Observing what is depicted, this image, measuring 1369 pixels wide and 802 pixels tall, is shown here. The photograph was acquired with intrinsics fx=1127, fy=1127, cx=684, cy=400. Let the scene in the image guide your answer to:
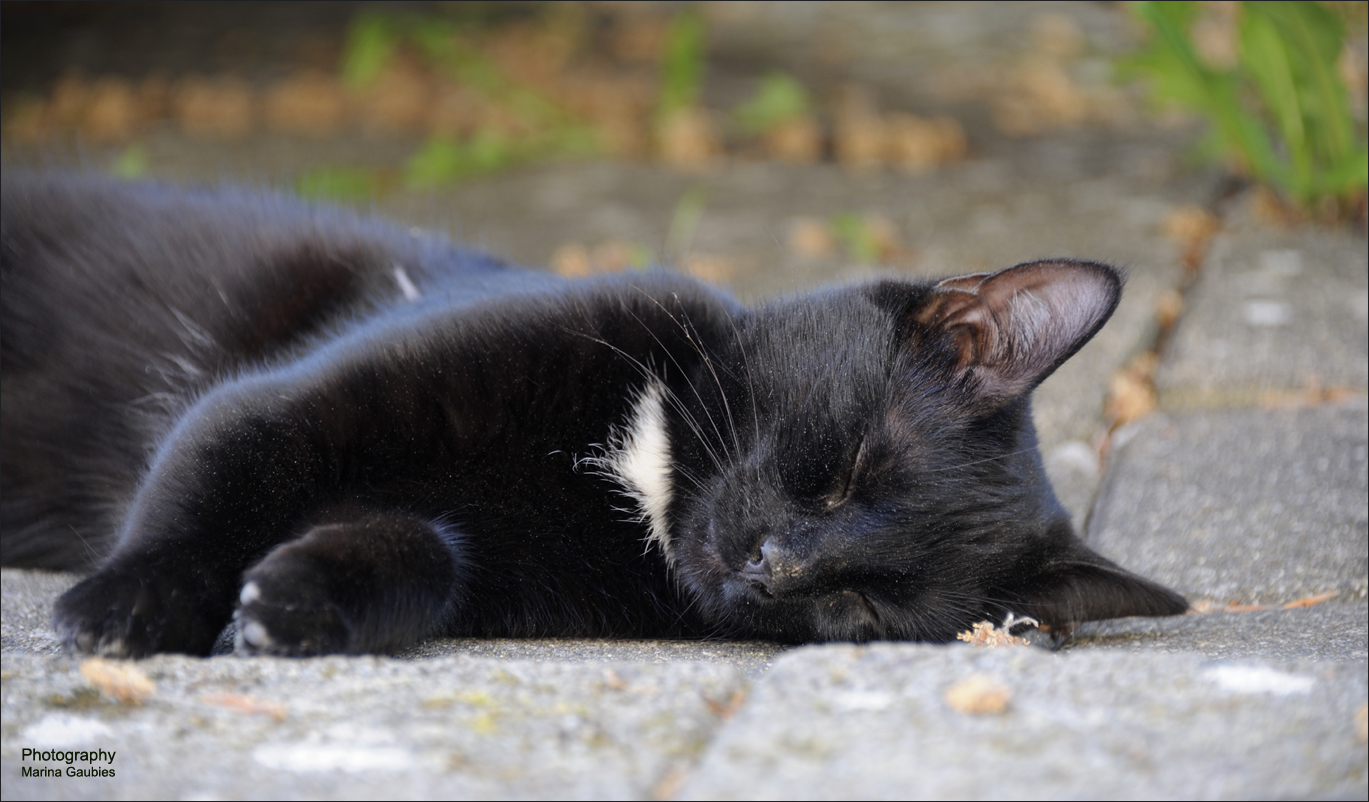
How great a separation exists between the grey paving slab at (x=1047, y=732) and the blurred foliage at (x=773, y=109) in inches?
131

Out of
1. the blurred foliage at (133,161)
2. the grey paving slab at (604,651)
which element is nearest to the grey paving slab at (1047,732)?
the grey paving slab at (604,651)

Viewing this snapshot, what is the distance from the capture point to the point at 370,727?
94 cm

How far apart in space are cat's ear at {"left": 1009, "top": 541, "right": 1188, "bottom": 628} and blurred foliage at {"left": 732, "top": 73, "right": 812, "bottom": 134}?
9.25ft

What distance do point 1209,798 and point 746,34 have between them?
5.43m

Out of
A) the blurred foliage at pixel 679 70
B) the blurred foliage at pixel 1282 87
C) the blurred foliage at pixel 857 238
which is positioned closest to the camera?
the blurred foliage at pixel 1282 87

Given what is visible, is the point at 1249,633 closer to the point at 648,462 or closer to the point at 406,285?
the point at 648,462

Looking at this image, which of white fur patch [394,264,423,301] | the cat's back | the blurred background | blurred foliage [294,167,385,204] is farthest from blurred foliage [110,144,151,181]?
white fur patch [394,264,423,301]

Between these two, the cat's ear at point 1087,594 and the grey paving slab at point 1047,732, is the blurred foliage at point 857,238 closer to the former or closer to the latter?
the cat's ear at point 1087,594

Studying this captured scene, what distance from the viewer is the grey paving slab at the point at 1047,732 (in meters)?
0.84

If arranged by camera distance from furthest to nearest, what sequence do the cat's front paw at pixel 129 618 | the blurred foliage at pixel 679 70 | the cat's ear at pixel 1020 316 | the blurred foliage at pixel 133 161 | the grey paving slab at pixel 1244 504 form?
the blurred foliage at pixel 679 70
the blurred foliage at pixel 133 161
the grey paving slab at pixel 1244 504
the cat's ear at pixel 1020 316
the cat's front paw at pixel 129 618

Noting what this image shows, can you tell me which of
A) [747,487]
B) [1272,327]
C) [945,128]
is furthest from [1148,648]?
[945,128]

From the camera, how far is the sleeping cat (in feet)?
4.45

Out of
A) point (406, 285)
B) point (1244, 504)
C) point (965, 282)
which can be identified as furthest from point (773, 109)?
point (965, 282)

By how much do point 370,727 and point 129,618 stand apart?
0.40 meters
